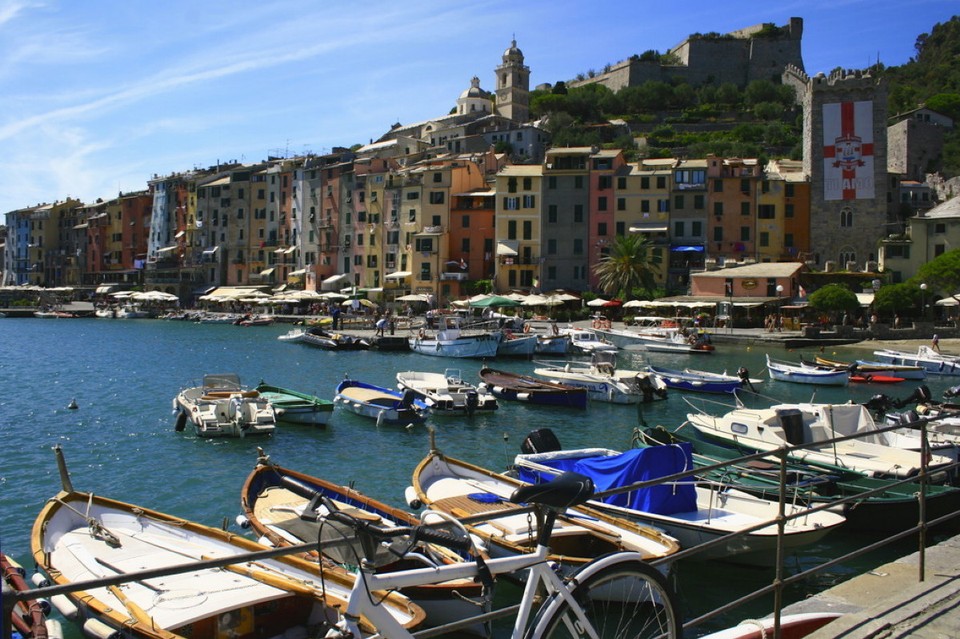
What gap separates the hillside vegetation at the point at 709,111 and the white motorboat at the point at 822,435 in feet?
259

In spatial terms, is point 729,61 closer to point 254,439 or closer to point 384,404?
point 384,404

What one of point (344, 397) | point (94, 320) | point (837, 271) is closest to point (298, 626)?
point (344, 397)

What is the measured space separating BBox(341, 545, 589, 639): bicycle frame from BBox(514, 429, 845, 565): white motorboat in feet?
28.6

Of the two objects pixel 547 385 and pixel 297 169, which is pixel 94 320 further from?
pixel 547 385

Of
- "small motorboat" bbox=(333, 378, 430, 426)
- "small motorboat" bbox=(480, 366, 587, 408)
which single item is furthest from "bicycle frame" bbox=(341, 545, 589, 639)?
"small motorboat" bbox=(480, 366, 587, 408)

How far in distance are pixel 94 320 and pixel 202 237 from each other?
18759 millimetres

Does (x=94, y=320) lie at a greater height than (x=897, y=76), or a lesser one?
lesser

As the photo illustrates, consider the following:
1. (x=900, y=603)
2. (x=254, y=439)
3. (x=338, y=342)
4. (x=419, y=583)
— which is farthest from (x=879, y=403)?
(x=338, y=342)

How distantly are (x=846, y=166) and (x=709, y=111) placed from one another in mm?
49772

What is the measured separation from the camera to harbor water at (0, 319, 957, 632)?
15.7m

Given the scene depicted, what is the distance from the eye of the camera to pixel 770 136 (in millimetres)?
102875

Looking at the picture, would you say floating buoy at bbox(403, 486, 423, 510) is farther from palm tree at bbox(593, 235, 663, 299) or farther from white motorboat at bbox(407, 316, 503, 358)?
palm tree at bbox(593, 235, 663, 299)

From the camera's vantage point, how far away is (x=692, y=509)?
14258mm

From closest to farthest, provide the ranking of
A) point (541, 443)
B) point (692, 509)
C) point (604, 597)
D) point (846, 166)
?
point (604, 597) < point (692, 509) < point (541, 443) < point (846, 166)
